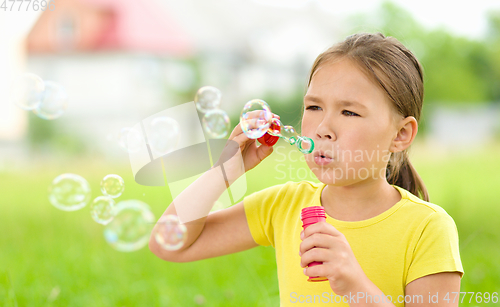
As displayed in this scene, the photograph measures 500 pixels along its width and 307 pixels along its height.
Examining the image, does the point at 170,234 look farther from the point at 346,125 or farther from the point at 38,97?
the point at 38,97

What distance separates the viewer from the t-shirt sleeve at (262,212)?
147 centimetres

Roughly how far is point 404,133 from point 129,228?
0.93m

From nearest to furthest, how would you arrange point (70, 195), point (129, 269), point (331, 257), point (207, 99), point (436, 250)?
point (331, 257) → point (436, 250) → point (70, 195) → point (207, 99) → point (129, 269)

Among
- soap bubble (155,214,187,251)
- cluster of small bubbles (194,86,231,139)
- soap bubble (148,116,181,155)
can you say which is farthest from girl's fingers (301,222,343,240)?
soap bubble (148,116,181,155)

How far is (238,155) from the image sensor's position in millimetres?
1402

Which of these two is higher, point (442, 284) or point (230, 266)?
point (230, 266)

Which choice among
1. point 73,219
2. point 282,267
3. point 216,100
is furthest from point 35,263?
point 282,267

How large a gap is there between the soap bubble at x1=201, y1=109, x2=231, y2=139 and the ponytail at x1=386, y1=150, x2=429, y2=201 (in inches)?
24.9

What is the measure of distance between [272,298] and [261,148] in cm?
124

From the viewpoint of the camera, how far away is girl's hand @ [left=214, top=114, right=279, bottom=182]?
1395 millimetres

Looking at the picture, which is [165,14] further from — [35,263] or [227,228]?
[227,228]

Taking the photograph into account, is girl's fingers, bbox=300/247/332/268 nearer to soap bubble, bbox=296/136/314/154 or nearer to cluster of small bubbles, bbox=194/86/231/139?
soap bubble, bbox=296/136/314/154

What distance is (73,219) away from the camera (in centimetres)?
439

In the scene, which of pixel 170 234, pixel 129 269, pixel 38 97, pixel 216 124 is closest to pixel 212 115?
pixel 216 124
